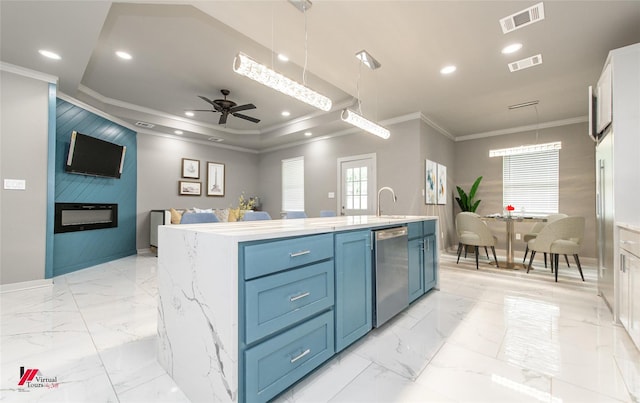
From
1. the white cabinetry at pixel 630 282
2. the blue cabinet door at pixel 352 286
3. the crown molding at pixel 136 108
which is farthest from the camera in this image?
the crown molding at pixel 136 108

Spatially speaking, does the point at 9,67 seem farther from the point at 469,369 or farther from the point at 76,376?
the point at 469,369

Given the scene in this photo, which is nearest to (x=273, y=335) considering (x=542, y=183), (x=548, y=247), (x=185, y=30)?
(x=185, y=30)

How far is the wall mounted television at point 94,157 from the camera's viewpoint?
4.10 metres

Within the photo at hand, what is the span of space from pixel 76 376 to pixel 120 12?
310cm

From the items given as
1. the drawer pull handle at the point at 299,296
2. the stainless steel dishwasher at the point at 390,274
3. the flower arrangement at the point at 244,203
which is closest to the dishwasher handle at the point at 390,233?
the stainless steel dishwasher at the point at 390,274

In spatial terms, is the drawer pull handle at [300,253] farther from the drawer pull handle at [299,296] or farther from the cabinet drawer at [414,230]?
the cabinet drawer at [414,230]

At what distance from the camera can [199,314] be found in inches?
52.4

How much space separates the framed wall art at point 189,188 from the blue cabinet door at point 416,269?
18.3 feet

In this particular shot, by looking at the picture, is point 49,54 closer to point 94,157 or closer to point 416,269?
point 94,157

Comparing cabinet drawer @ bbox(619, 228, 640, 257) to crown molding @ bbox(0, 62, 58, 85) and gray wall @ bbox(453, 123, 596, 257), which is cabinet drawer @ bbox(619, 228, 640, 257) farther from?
crown molding @ bbox(0, 62, 58, 85)

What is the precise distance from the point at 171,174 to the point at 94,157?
169 cm

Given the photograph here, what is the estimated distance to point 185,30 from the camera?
2793 millimetres

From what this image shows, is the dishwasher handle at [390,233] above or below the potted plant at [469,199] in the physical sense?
below

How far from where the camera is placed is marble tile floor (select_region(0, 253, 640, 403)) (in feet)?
4.71
